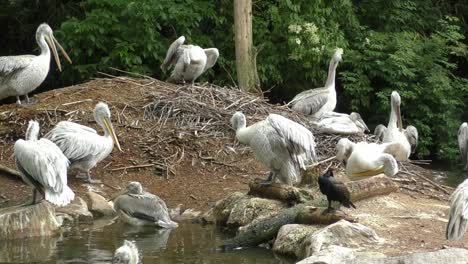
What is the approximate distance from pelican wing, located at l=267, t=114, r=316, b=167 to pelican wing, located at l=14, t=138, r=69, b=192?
2.28 meters

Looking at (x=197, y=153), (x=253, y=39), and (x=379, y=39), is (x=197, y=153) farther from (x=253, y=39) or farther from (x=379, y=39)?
(x=379, y=39)

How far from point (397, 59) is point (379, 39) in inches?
29.3

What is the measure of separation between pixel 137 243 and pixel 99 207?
1.31 metres

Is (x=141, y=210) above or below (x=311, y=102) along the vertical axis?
below

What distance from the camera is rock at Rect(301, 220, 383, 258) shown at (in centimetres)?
820

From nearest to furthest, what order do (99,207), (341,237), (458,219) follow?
1. (458,219)
2. (341,237)
3. (99,207)

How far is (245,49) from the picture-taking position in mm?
16297

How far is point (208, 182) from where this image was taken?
467 inches

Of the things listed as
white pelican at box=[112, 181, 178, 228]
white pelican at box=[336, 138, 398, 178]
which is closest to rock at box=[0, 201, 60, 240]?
white pelican at box=[112, 181, 178, 228]

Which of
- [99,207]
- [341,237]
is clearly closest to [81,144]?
[99,207]

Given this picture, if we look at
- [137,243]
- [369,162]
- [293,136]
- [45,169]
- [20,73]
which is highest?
[20,73]

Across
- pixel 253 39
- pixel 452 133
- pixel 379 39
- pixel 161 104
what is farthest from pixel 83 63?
pixel 452 133

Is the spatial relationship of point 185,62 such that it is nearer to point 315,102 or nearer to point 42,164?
point 315,102

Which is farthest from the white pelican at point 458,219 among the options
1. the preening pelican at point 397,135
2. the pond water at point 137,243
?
the preening pelican at point 397,135
